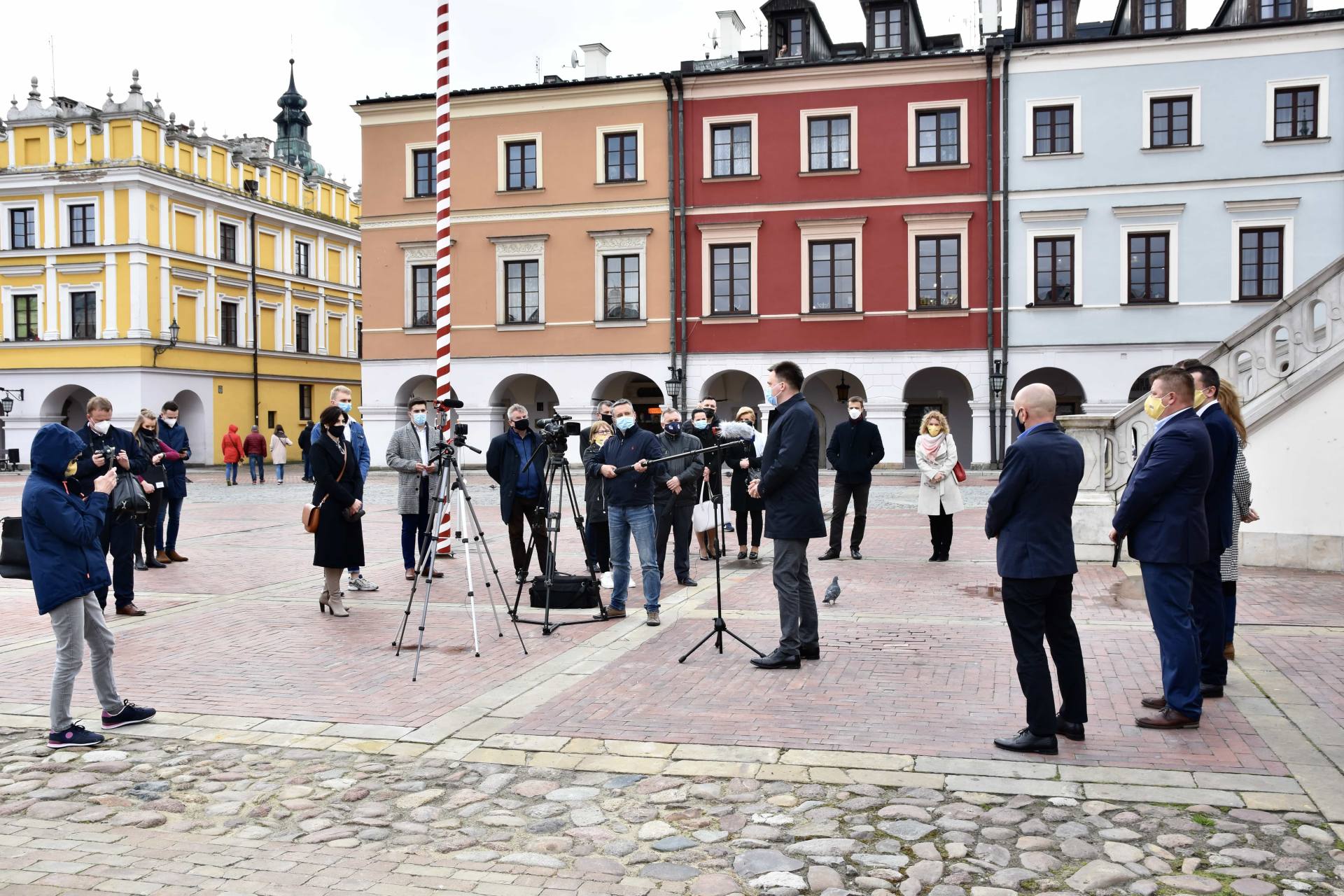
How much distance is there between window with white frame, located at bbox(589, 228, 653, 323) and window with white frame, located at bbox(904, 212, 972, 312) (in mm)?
7789

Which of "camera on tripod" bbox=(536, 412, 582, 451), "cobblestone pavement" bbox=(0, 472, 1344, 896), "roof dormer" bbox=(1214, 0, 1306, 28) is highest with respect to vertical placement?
"roof dormer" bbox=(1214, 0, 1306, 28)

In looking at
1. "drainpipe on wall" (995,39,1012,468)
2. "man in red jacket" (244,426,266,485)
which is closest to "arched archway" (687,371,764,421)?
"drainpipe on wall" (995,39,1012,468)

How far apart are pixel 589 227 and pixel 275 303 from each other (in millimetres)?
23346

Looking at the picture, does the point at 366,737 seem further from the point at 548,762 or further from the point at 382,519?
the point at 382,519

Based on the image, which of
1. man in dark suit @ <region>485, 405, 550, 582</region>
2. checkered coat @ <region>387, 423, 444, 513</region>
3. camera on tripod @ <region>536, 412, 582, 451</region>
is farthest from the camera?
checkered coat @ <region>387, 423, 444, 513</region>

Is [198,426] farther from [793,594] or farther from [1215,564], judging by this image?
[1215,564]

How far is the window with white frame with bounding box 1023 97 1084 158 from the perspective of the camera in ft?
107

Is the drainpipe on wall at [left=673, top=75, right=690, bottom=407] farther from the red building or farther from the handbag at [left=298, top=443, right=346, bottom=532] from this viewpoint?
the handbag at [left=298, top=443, right=346, bottom=532]

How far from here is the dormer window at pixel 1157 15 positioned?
32.7 m

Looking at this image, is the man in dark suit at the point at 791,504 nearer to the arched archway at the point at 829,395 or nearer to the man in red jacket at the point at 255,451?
the arched archway at the point at 829,395

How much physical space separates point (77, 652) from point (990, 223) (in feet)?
98.8

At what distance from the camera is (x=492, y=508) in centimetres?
2303

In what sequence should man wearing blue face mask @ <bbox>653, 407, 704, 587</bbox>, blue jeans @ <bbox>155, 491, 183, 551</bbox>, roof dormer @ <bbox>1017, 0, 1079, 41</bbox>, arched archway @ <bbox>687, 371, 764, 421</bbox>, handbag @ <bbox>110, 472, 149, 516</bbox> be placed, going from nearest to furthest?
handbag @ <bbox>110, 472, 149, 516</bbox>
man wearing blue face mask @ <bbox>653, 407, 704, 587</bbox>
blue jeans @ <bbox>155, 491, 183, 551</bbox>
roof dormer @ <bbox>1017, 0, 1079, 41</bbox>
arched archway @ <bbox>687, 371, 764, 421</bbox>

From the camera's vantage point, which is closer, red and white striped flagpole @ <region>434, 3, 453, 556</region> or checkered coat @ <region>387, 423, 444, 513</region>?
checkered coat @ <region>387, 423, 444, 513</region>
